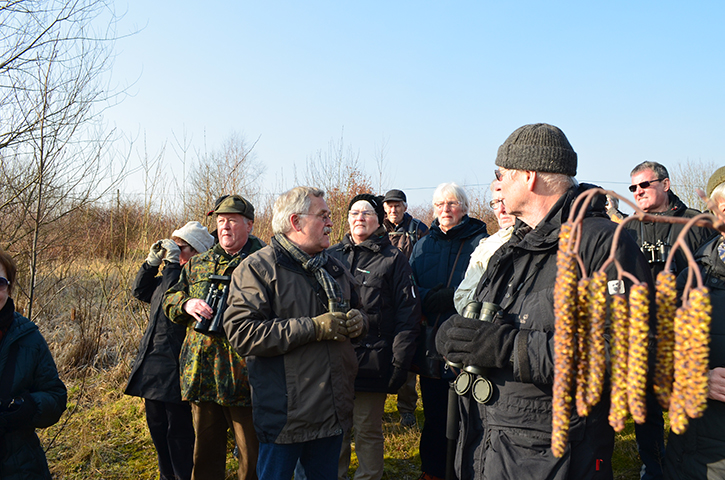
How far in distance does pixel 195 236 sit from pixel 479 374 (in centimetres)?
317

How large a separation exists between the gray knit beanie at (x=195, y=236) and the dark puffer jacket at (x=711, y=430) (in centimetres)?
372

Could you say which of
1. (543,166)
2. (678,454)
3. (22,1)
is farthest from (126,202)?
(678,454)

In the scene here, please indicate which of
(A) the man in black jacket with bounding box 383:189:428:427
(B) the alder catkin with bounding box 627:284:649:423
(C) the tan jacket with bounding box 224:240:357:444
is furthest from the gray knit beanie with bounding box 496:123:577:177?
(A) the man in black jacket with bounding box 383:189:428:427

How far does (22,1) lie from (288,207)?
16.1 feet

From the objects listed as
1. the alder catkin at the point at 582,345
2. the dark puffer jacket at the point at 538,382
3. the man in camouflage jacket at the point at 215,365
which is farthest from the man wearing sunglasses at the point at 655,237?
the alder catkin at the point at 582,345

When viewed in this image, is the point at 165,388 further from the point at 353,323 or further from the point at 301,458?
the point at 353,323

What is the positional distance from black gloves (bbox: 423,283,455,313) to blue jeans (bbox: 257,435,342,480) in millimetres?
1548

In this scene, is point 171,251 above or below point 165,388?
above

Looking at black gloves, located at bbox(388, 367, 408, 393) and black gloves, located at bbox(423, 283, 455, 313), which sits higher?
black gloves, located at bbox(423, 283, 455, 313)

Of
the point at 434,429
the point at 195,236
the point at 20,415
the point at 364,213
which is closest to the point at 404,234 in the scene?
the point at 364,213

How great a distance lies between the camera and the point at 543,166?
2053mm

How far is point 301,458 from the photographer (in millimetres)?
3033

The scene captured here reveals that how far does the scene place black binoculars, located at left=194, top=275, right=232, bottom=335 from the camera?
11.3ft

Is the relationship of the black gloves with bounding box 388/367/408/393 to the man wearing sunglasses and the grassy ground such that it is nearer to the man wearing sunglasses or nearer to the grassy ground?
the grassy ground
